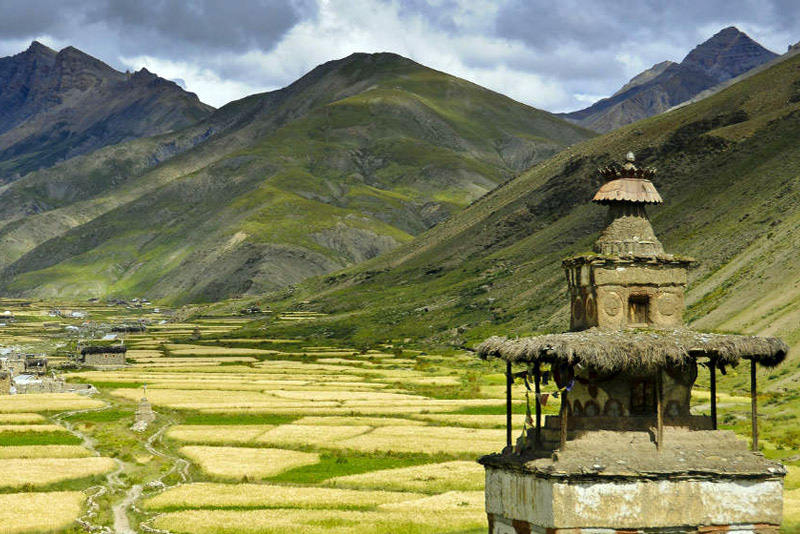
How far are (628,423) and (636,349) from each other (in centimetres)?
195

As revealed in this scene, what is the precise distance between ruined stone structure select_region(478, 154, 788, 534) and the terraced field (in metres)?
13.4

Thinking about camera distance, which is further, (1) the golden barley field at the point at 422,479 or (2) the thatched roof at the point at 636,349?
(1) the golden barley field at the point at 422,479

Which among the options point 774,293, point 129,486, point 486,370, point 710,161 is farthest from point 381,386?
point 710,161

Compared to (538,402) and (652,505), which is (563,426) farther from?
(652,505)

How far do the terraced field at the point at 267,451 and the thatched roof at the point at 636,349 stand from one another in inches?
533

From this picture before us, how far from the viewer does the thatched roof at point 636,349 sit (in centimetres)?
2516

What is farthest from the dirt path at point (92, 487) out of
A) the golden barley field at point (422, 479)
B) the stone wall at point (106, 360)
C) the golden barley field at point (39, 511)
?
the stone wall at point (106, 360)

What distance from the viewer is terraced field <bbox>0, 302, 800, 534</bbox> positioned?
48.4 meters

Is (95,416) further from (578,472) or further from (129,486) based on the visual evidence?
(578,472)

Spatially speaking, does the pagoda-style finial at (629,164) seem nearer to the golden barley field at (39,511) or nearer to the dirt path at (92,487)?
the dirt path at (92,487)

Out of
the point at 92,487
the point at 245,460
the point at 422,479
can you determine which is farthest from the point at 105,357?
the point at 422,479

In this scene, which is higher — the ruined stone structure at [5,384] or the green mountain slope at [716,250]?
the green mountain slope at [716,250]

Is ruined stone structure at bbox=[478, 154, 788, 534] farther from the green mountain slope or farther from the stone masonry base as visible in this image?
the green mountain slope

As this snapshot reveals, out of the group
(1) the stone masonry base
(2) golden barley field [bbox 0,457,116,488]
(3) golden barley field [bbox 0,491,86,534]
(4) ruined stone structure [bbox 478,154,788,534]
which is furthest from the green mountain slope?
(1) the stone masonry base
